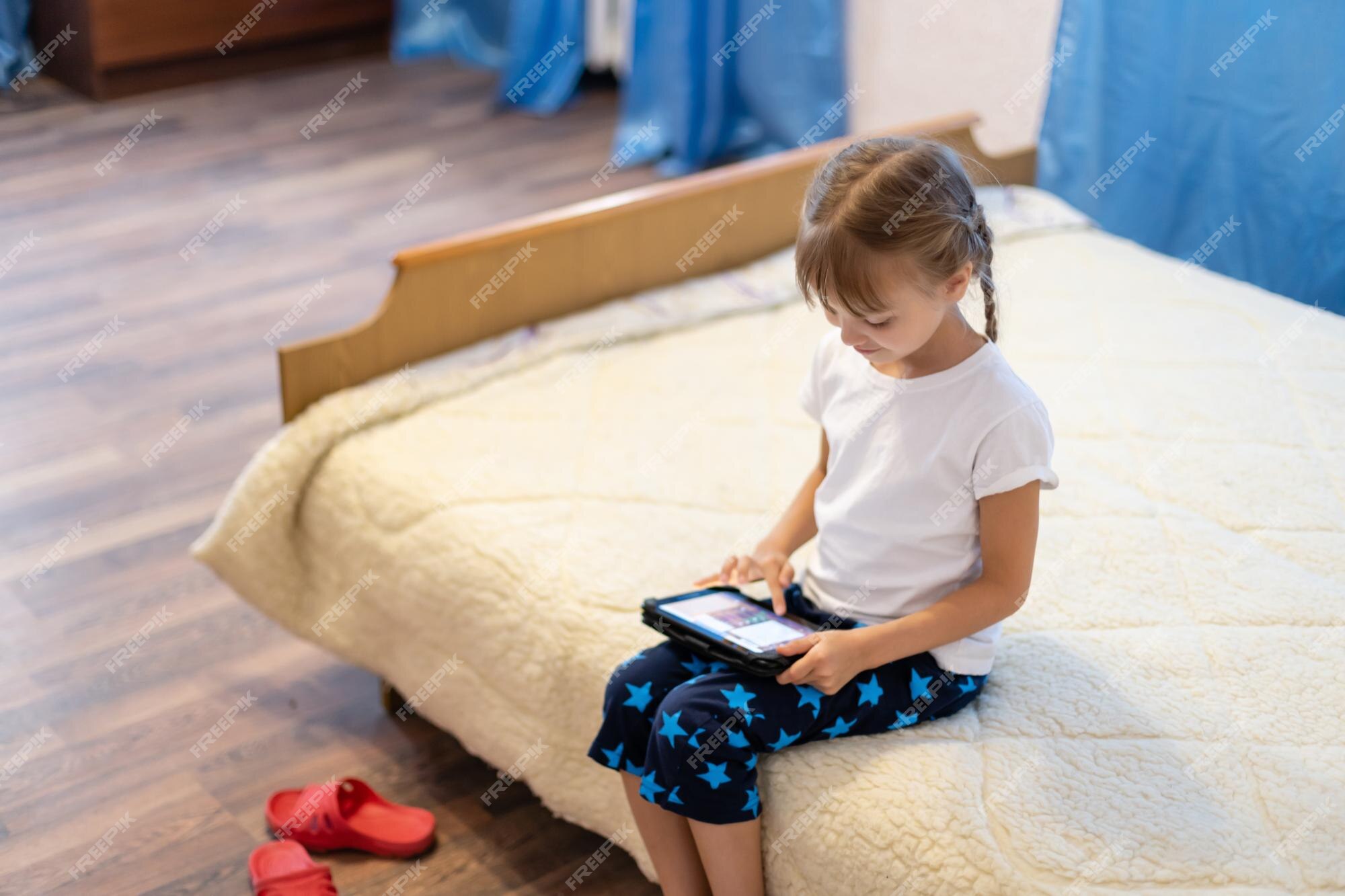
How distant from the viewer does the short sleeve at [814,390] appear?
1.47 metres

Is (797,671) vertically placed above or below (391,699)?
above

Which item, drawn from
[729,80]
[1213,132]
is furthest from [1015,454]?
[729,80]

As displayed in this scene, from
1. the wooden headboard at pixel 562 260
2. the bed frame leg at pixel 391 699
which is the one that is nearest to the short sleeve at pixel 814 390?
the wooden headboard at pixel 562 260

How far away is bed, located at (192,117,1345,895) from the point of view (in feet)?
4.16

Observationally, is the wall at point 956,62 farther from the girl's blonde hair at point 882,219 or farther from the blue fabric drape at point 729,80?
the girl's blonde hair at point 882,219

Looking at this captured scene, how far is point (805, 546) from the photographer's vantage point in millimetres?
1717

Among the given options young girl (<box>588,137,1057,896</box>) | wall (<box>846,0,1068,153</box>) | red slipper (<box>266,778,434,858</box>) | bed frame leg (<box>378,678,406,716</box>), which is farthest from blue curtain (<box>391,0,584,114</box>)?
young girl (<box>588,137,1057,896</box>)

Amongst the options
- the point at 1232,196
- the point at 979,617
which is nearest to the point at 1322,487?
the point at 979,617

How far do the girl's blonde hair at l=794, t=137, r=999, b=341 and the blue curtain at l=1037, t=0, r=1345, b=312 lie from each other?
1378 mm

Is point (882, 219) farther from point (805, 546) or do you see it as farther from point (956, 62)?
point (956, 62)

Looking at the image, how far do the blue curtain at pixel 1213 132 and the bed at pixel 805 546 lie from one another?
0.20 meters

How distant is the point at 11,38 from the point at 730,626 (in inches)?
147

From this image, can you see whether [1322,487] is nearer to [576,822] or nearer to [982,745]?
[982,745]

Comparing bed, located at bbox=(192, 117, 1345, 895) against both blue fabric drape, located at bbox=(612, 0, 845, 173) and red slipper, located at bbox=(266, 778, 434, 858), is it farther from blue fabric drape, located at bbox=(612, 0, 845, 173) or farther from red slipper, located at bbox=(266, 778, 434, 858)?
blue fabric drape, located at bbox=(612, 0, 845, 173)
